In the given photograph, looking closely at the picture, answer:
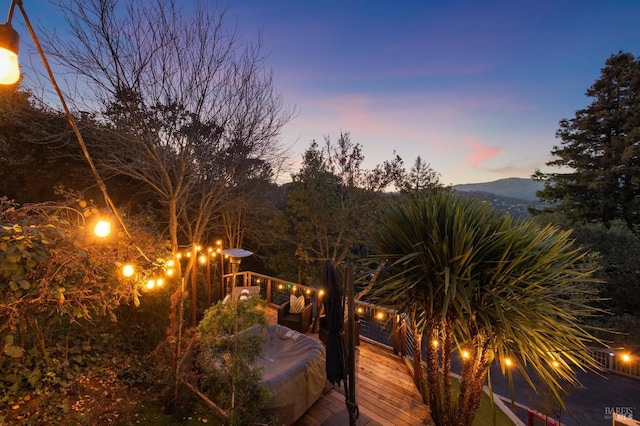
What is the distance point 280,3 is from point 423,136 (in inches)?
374

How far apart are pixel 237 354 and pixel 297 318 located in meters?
3.56

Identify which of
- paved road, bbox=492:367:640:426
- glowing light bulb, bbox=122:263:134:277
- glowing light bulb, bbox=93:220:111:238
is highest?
glowing light bulb, bbox=93:220:111:238

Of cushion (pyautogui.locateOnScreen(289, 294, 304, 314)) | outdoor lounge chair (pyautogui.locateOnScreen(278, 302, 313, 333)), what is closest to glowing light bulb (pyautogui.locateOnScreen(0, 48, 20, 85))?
cushion (pyautogui.locateOnScreen(289, 294, 304, 314))

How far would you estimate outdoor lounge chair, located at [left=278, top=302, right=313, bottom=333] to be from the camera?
6605 millimetres

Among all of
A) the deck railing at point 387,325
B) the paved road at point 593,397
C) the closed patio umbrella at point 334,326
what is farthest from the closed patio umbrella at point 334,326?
the paved road at point 593,397

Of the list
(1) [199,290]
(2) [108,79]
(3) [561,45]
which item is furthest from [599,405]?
(2) [108,79]

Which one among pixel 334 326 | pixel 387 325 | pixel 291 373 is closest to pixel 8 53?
pixel 334 326

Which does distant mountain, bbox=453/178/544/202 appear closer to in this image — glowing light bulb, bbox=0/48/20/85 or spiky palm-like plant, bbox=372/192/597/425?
spiky palm-like plant, bbox=372/192/597/425

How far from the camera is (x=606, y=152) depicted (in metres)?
14.2

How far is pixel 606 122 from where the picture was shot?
1408 centimetres

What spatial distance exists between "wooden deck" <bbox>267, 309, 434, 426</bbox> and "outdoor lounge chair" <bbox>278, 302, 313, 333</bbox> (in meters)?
1.63

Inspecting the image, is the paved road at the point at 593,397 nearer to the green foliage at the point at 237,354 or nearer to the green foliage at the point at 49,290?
the green foliage at the point at 237,354

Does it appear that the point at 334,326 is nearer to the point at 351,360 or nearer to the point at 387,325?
the point at 351,360

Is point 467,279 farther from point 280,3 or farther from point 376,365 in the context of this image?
point 280,3
